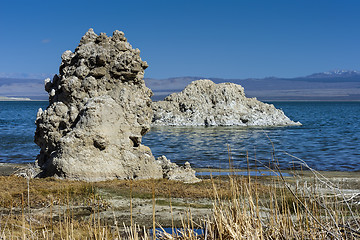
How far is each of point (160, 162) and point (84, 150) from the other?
8.25 feet

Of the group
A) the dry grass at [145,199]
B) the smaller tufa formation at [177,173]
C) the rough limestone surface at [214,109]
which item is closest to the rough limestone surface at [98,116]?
the smaller tufa formation at [177,173]

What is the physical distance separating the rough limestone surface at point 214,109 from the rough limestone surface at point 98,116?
97.5 ft

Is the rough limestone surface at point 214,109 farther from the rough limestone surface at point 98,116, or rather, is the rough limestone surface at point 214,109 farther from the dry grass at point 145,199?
the dry grass at point 145,199

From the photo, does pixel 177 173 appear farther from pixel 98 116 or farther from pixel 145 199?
pixel 145 199

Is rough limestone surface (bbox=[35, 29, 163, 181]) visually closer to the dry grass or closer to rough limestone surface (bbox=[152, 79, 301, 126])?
the dry grass

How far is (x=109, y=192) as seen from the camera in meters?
8.37

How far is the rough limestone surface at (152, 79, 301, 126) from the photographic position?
1613 inches

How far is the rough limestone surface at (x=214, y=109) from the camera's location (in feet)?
134

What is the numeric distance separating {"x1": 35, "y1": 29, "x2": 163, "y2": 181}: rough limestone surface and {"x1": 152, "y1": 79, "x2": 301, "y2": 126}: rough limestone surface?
29.7 m

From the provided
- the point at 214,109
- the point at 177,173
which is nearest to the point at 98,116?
the point at 177,173

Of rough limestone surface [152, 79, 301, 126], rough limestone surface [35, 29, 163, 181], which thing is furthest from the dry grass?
rough limestone surface [152, 79, 301, 126]

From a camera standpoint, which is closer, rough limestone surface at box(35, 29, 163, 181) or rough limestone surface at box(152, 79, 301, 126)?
rough limestone surface at box(35, 29, 163, 181)

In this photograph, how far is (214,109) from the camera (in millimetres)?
42375

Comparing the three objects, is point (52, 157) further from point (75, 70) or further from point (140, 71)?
point (140, 71)
